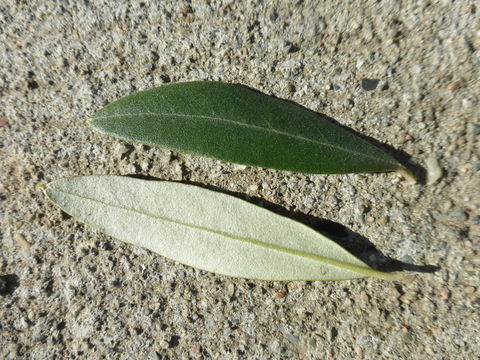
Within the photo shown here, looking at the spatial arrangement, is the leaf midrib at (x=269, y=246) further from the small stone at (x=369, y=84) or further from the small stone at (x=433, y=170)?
the small stone at (x=369, y=84)

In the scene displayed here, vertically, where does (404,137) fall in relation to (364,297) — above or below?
above

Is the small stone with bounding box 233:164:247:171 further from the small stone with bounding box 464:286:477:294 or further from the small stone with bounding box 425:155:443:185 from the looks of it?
the small stone with bounding box 464:286:477:294

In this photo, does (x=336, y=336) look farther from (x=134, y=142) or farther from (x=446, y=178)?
(x=134, y=142)

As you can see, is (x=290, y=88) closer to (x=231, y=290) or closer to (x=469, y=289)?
(x=231, y=290)

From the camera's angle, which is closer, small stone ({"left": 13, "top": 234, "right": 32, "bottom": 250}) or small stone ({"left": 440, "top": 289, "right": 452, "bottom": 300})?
small stone ({"left": 440, "top": 289, "right": 452, "bottom": 300})

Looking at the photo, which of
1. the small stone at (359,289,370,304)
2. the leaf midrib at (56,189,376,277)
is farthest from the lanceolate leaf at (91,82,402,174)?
the small stone at (359,289,370,304)

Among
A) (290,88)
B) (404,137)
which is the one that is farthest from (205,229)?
(404,137)

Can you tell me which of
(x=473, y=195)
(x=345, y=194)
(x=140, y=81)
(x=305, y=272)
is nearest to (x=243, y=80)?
(x=140, y=81)

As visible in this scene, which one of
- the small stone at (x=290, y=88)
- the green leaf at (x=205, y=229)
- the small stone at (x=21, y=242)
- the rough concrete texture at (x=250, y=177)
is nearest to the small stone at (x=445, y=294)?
the rough concrete texture at (x=250, y=177)
